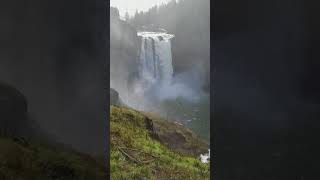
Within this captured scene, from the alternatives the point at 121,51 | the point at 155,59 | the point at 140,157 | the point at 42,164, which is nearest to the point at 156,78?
the point at 155,59

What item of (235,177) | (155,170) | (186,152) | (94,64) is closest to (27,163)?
(94,64)

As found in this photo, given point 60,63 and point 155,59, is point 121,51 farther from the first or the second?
point 60,63

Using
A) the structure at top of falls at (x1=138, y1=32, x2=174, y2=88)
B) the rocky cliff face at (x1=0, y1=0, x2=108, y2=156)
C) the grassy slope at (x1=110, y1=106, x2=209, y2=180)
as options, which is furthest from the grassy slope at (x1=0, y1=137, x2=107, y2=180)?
the structure at top of falls at (x1=138, y1=32, x2=174, y2=88)

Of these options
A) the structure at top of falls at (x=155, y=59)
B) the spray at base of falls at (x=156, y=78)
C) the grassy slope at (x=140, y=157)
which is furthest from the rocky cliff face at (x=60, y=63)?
the structure at top of falls at (x=155, y=59)

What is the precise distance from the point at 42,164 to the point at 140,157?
612cm

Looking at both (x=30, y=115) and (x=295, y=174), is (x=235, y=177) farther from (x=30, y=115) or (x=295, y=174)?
(x=30, y=115)

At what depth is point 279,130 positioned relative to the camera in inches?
171

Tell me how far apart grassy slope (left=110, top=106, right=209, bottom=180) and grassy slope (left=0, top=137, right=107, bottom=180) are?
4.38 m

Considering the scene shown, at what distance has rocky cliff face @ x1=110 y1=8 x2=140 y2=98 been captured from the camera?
47.1 feet

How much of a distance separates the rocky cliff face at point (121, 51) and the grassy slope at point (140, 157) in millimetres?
2430

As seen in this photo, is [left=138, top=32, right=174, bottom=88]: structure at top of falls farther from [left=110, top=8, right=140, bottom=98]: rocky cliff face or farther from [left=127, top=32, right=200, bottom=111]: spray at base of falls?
[left=110, top=8, right=140, bottom=98]: rocky cliff face

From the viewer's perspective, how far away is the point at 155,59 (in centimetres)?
1694

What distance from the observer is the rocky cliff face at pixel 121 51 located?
14344mm

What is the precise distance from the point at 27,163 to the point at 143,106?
10190mm
